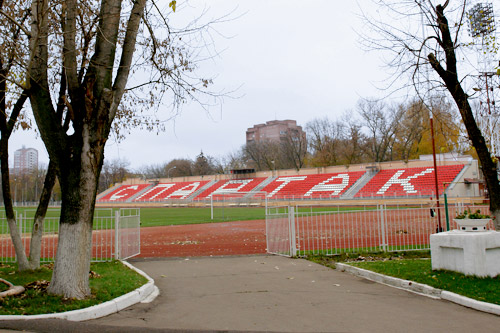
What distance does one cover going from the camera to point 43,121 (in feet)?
21.5

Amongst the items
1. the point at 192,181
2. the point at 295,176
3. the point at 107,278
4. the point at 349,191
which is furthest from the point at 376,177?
the point at 107,278

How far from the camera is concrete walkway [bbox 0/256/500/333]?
17.0 feet

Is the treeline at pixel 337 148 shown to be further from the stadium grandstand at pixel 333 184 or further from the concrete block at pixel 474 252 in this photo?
the concrete block at pixel 474 252

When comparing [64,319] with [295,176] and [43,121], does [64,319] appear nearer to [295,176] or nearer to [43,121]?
[43,121]

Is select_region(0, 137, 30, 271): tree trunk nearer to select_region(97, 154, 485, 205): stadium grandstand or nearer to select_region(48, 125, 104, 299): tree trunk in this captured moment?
select_region(48, 125, 104, 299): tree trunk

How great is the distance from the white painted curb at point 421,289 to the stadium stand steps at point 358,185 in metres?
39.5

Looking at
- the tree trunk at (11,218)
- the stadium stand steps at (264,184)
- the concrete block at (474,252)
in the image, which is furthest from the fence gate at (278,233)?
the stadium stand steps at (264,184)

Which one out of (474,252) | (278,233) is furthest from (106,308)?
(278,233)

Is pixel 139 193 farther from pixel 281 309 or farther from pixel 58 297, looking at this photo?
pixel 281 309

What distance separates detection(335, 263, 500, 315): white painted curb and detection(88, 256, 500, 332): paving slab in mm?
128

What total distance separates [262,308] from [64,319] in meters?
2.83

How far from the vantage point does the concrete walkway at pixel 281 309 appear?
5.19m

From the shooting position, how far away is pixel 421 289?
23.9 ft

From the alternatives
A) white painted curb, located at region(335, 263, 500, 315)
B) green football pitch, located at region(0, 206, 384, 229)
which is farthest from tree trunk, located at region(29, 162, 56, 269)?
green football pitch, located at region(0, 206, 384, 229)
